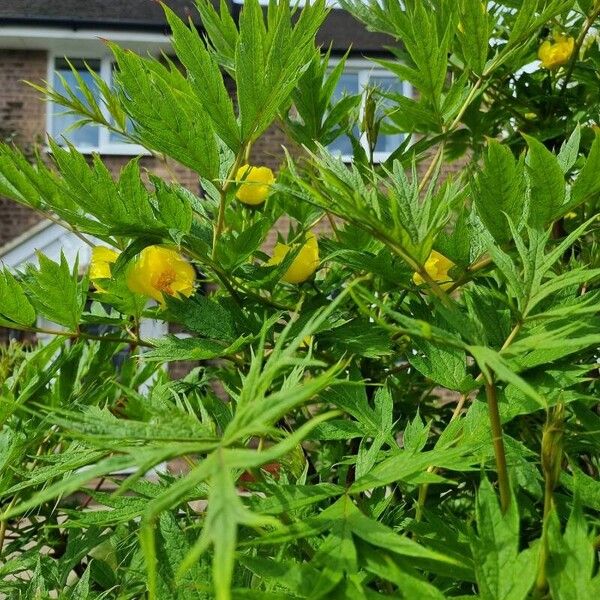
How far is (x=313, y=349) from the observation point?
45 centimetres

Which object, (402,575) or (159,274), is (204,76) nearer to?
(159,274)

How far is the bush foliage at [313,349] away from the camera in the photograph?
28cm

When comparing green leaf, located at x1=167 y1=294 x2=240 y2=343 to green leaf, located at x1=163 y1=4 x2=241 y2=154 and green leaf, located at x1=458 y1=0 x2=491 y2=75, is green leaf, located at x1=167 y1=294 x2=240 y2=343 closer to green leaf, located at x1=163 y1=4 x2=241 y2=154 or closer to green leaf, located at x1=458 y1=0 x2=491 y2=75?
green leaf, located at x1=163 y1=4 x2=241 y2=154

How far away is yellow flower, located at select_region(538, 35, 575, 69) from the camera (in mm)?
773

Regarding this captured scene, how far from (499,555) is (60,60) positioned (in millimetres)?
5525

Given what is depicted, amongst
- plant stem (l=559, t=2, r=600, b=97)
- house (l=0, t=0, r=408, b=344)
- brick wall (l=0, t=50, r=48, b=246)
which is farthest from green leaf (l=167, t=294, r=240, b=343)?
brick wall (l=0, t=50, r=48, b=246)

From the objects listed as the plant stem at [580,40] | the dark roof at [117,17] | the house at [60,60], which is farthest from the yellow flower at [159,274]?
the dark roof at [117,17]

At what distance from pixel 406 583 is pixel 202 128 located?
27 cm

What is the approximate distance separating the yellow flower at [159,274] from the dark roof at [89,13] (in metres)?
4.72

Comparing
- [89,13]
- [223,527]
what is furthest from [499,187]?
[89,13]

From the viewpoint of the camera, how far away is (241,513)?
20 cm

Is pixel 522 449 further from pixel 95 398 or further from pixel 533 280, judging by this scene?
pixel 95 398

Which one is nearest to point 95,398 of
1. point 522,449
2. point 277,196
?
point 277,196

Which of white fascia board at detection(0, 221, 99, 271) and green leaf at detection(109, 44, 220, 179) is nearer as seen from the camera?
green leaf at detection(109, 44, 220, 179)
